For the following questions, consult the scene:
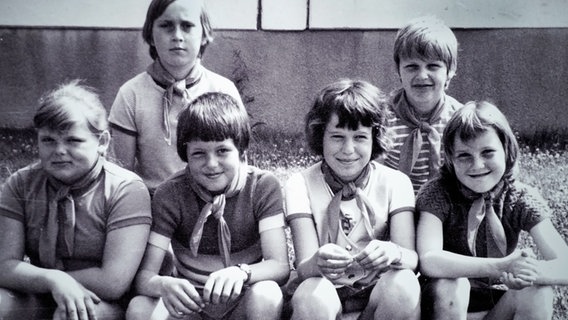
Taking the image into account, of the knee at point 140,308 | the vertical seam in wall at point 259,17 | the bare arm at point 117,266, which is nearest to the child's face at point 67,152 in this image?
the bare arm at point 117,266

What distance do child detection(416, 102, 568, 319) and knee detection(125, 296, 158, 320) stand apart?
89 centimetres

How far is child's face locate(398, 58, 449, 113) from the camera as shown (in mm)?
2695

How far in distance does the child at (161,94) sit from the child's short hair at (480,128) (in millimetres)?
1073

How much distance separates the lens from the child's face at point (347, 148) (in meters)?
2.26

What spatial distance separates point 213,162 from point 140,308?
0.53 meters

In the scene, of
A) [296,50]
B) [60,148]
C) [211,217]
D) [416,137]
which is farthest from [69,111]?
[416,137]

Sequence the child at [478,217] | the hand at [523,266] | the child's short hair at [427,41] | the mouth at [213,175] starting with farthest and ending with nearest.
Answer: the child's short hair at [427,41] < the mouth at [213,175] < the child at [478,217] < the hand at [523,266]

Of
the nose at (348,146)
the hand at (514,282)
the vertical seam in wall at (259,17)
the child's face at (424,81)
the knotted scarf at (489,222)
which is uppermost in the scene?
the vertical seam in wall at (259,17)

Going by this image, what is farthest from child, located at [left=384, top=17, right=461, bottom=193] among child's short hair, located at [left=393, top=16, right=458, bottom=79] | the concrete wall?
the concrete wall

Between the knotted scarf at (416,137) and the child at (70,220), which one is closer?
the child at (70,220)

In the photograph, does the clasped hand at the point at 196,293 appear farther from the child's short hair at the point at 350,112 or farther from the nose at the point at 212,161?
the child's short hair at the point at 350,112

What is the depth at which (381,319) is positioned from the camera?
2062 mm

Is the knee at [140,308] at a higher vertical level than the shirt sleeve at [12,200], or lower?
lower

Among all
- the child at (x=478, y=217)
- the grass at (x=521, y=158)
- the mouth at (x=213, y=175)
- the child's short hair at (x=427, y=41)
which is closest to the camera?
the child at (x=478, y=217)
